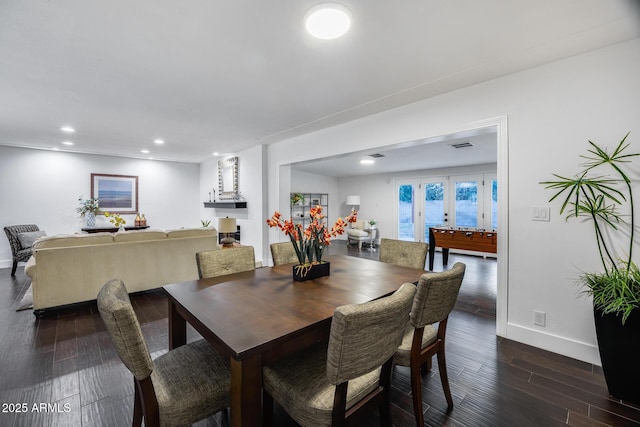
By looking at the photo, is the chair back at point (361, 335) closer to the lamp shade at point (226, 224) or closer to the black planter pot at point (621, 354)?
the black planter pot at point (621, 354)

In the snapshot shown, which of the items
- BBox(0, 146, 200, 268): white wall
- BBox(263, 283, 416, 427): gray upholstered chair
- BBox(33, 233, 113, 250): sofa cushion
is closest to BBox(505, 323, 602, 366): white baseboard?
BBox(263, 283, 416, 427): gray upholstered chair

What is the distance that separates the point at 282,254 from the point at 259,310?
3.99 ft

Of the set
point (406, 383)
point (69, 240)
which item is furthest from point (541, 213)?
point (69, 240)

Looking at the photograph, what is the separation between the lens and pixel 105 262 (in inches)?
131

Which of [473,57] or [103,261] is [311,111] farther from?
[103,261]

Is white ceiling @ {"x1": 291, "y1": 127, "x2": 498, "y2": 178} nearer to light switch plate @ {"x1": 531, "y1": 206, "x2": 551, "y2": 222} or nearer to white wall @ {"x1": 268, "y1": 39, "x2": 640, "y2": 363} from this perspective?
white wall @ {"x1": 268, "y1": 39, "x2": 640, "y2": 363}

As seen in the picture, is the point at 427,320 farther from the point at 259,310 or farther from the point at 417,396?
the point at 259,310

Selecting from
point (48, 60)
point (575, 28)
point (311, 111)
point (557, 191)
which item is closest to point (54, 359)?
point (48, 60)

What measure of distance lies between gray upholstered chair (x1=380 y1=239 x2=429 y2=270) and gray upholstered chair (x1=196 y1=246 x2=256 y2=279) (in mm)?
1301

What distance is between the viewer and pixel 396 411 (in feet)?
5.48

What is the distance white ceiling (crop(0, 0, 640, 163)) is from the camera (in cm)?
167

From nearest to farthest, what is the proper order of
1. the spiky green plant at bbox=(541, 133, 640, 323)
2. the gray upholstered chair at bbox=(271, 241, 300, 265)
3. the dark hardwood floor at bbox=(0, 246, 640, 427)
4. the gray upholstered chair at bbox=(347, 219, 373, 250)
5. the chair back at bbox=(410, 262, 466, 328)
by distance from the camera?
the chair back at bbox=(410, 262, 466, 328) < the dark hardwood floor at bbox=(0, 246, 640, 427) < the spiky green plant at bbox=(541, 133, 640, 323) < the gray upholstered chair at bbox=(271, 241, 300, 265) < the gray upholstered chair at bbox=(347, 219, 373, 250)

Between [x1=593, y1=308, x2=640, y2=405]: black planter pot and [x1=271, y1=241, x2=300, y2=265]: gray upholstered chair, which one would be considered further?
[x1=271, y1=241, x2=300, y2=265]: gray upholstered chair

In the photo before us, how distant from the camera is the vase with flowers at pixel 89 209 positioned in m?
6.03
